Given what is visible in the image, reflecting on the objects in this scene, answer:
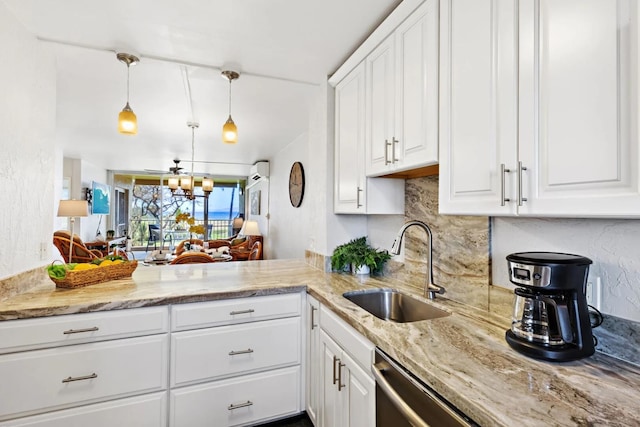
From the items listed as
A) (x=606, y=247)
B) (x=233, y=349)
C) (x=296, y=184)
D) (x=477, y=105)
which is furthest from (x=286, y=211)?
(x=606, y=247)

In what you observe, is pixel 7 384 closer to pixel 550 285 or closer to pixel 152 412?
pixel 152 412

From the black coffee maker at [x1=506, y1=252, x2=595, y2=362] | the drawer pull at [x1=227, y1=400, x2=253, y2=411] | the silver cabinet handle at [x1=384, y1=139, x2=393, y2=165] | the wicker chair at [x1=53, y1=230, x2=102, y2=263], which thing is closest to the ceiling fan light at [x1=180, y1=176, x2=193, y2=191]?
the wicker chair at [x1=53, y1=230, x2=102, y2=263]

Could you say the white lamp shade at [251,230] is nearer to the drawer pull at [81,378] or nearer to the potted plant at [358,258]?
the potted plant at [358,258]

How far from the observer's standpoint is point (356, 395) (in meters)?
1.37

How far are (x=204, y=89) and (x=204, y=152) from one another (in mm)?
3236

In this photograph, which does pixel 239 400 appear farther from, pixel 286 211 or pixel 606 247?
pixel 286 211

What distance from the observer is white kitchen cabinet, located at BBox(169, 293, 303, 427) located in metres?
1.74

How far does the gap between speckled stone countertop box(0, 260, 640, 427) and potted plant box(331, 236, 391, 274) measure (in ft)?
0.58

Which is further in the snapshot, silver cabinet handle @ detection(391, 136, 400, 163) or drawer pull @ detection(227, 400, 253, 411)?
drawer pull @ detection(227, 400, 253, 411)

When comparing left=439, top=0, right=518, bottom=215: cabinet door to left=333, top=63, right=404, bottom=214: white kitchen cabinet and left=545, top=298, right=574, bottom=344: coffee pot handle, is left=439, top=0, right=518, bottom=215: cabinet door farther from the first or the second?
left=333, top=63, right=404, bottom=214: white kitchen cabinet

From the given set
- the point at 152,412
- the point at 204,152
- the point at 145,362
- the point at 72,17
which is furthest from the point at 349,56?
the point at 204,152

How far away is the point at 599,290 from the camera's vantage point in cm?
106

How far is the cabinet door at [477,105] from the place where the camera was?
1.05m

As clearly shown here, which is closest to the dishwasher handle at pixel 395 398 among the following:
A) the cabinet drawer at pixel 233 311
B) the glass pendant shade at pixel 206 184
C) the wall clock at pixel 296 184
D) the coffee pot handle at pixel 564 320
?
the coffee pot handle at pixel 564 320
